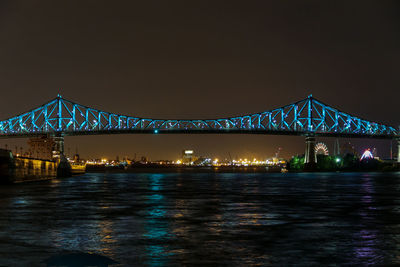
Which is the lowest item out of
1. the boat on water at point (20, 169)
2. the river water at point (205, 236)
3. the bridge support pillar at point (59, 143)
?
the river water at point (205, 236)

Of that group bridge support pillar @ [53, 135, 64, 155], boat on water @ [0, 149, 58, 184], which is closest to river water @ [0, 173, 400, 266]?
boat on water @ [0, 149, 58, 184]

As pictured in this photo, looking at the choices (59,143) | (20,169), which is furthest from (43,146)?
(20,169)

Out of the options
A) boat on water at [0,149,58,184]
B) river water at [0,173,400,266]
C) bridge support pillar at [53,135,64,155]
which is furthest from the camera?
bridge support pillar at [53,135,64,155]

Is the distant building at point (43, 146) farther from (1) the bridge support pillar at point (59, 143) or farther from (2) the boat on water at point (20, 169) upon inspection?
(2) the boat on water at point (20, 169)

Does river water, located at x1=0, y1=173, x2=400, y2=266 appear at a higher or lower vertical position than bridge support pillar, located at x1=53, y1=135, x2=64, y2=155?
lower

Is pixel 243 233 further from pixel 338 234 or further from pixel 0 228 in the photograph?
pixel 0 228

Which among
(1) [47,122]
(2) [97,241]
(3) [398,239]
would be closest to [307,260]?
(3) [398,239]

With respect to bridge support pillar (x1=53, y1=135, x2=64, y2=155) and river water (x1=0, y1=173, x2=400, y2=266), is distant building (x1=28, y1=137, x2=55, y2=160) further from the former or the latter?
river water (x1=0, y1=173, x2=400, y2=266)

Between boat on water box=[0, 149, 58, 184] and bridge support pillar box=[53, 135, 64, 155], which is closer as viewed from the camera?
boat on water box=[0, 149, 58, 184]

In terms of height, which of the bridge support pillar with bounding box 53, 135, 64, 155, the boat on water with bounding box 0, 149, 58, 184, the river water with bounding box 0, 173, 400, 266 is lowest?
the river water with bounding box 0, 173, 400, 266

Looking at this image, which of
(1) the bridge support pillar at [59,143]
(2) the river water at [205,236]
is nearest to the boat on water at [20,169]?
(2) the river water at [205,236]

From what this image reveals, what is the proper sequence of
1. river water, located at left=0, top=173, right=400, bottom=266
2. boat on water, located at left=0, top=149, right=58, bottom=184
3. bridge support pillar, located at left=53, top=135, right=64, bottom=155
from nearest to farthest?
river water, located at left=0, top=173, right=400, bottom=266 < boat on water, located at left=0, top=149, right=58, bottom=184 < bridge support pillar, located at left=53, top=135, right=64, bottom=155

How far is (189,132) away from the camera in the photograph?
143 meters

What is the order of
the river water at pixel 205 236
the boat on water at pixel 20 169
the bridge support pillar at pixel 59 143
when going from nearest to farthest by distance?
1. the river water at pixel 205 236
2. the boat on water at pixel 20 169
3. the bridge support pillar at pixel 59 143
